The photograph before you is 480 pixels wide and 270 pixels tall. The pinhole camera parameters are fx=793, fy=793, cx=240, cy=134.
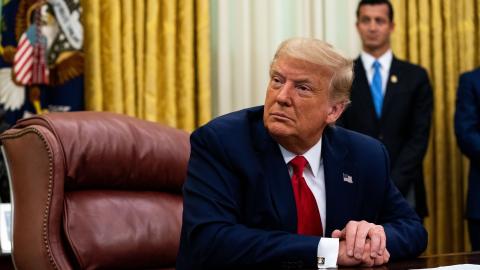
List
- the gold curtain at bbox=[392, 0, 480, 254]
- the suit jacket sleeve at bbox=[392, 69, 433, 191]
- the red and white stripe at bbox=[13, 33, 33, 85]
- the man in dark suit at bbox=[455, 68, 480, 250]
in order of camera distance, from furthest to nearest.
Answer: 1. the gold curtain at bbox=[392, 0, 480, 254]
2. the man in dark suit at bbox=[455, 68, 480, 250]
3. the suit jacket sleeve at bbox=[392, 69, 433, 191]
4. the red and white stripe at bbox=[13, 33, 33, 85]

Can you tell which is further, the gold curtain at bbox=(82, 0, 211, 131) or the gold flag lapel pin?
the gold flag lapel pin

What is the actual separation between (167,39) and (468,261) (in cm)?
303

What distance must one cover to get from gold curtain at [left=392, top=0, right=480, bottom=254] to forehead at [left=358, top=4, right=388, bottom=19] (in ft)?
1.55

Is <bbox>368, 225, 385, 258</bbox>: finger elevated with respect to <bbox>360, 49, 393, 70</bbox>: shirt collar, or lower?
lower

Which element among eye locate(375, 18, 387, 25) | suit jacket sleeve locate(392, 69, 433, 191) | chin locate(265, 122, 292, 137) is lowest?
suit jacket sleeve locate(392, 69, 433, 191)

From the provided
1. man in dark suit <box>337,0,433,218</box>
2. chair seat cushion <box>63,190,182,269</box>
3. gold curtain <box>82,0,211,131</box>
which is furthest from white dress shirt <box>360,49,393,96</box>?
chair seat cushion <box>63,190,182,269</box>

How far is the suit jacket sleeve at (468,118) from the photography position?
508 cm

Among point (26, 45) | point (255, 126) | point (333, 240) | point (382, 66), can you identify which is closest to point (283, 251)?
point (333, 240)

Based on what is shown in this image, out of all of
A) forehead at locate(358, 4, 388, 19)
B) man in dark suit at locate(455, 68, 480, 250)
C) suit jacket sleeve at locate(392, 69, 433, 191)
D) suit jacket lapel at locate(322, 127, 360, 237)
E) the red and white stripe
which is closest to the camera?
suit jacket lapel at locate(322, 127, 360, 237)

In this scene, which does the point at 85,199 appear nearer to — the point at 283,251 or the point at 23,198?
the point at 23,198

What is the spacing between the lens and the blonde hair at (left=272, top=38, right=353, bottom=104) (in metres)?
2.43

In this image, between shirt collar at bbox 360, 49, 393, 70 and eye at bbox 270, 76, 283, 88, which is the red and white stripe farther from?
eye at bbox 270, 76, 283, 88

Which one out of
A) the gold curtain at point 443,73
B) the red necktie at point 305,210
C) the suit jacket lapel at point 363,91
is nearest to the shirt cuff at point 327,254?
the red necktie at point 305,210

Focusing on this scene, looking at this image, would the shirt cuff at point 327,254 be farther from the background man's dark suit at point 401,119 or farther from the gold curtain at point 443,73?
the gold curtain at point 443,73
